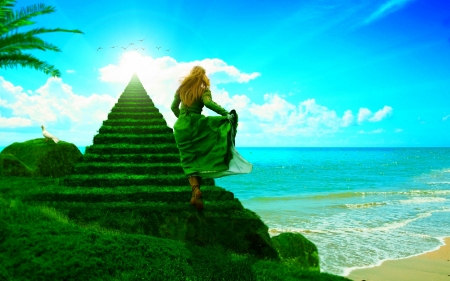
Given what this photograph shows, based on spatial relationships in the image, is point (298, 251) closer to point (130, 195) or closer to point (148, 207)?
point (148, 207)

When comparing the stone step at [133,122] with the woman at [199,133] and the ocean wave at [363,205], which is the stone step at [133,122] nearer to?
the woman at [199,133]

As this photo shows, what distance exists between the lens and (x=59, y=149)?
14.3 m

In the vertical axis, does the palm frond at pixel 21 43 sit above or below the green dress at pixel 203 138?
above

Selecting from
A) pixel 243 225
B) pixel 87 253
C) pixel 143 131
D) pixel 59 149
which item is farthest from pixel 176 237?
pixel 59 149

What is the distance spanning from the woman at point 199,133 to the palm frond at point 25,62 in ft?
14.5

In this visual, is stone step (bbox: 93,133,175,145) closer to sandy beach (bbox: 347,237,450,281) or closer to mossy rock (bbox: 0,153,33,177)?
mossy rock (bbox: 0,153,33,177)

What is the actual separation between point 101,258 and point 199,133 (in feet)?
10.2

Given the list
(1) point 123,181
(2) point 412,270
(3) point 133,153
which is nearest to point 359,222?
(2) point 412,270

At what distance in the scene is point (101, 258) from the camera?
4.64 meters

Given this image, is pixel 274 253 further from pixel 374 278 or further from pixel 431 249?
pixel 431 249

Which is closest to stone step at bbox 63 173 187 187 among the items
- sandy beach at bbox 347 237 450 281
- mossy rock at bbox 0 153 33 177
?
mossy rock at bbox 0 153 33 177

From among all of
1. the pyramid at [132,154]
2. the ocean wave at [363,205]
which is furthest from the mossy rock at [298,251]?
the ocean wave at [363,205]

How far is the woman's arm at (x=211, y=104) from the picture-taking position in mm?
6758

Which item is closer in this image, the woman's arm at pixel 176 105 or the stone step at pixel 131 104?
the woman's arm at pixel 176 105
